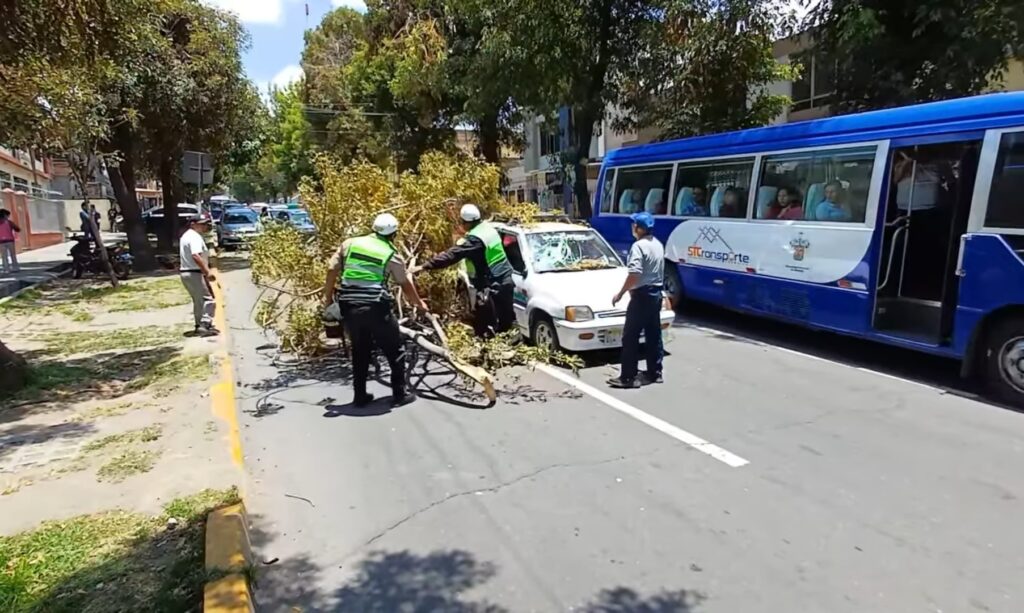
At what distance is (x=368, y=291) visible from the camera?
632cm

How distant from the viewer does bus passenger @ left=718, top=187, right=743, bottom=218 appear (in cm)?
977

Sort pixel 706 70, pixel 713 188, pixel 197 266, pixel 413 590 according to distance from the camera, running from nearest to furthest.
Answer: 1. pixel 413 590
2. pixel 197 266
3. pixel 713 188
4. pixel 706 70

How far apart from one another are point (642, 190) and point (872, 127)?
15.6 feet

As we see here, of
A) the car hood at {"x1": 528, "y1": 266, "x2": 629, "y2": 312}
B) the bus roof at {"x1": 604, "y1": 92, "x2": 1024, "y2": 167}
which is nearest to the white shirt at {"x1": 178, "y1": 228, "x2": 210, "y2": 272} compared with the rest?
the car hood at {"x1": 528, "y1": 266, "x2": 629, "y2": 312}

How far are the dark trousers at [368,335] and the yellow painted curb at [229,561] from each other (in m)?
2.18

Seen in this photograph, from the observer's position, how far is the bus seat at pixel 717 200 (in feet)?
33.2

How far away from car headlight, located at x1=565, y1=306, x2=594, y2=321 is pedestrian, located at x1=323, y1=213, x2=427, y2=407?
1.81m

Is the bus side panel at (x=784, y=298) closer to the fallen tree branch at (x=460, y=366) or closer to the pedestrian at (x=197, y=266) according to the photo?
the fallen tree branch at (x=460, y=366)

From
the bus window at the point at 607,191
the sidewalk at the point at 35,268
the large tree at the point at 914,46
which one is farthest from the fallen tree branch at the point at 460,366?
the sidewalk at the point at 35,268

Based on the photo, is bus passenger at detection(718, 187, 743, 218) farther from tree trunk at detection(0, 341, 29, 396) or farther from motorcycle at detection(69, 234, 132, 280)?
motorcycle at detection(69, 234, 132, 280)

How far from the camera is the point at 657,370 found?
23.8 feet

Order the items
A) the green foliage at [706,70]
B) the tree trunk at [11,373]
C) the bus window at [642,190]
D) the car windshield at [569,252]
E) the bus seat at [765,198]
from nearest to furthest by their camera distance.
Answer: the tree trunk at [11,373] → the car windshield at [569,252] → the bus seat at [765,198] → the bus window at [642,190] → the green foliage at [706,70]

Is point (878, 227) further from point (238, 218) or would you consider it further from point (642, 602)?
point (238, 218)

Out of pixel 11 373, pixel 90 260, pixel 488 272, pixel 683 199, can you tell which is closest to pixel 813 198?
pixel 683 199
